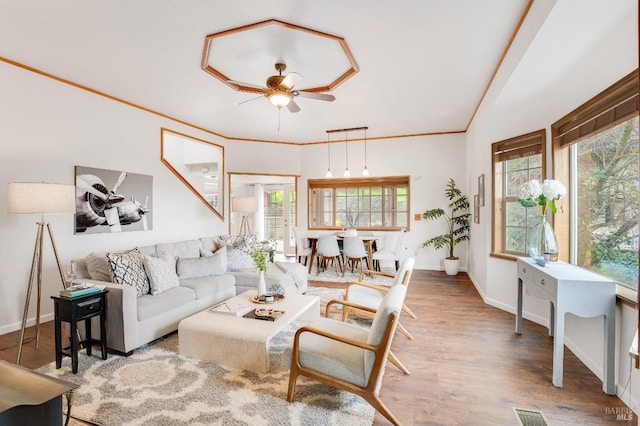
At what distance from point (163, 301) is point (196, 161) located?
4805 millimetres

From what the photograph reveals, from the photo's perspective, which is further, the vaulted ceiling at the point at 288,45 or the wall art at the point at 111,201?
the wall art at the point at 111,201

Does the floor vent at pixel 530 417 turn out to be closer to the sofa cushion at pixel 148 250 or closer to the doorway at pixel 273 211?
the sofa cushion at pixel 148 250

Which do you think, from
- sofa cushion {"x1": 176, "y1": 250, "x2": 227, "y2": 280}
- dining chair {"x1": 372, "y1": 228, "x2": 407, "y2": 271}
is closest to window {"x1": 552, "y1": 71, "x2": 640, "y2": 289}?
dining chair {"x1": 372, "y1": 228, "x2": 407, "y2": 271}

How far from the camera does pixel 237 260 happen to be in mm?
4480

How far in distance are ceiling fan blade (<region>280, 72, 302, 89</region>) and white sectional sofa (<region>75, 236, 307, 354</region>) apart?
7.50 ft

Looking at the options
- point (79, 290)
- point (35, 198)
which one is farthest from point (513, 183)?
point (35, 198)

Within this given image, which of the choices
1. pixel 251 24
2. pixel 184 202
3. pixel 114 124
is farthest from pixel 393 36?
pixel 184 202

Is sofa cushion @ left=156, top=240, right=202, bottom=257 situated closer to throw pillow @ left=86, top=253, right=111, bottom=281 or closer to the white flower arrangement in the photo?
throw pillow @ left=86, top=253, right=111, bottom=281

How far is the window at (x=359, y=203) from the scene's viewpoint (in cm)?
709

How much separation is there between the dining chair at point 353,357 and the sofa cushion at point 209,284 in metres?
1.81

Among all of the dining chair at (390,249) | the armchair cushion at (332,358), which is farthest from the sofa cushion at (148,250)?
the dining chair at (390,249)

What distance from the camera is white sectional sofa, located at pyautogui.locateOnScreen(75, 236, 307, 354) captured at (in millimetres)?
2719

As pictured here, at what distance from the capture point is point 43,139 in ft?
11.8

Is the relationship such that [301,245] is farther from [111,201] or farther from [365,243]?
[111,201]
